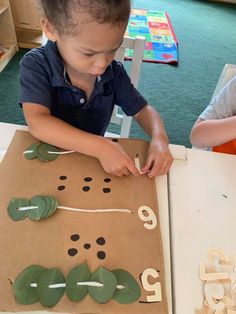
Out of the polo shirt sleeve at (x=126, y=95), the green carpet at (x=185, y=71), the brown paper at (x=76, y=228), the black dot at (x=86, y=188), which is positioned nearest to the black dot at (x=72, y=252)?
the brown paper at (x=76, y=228)

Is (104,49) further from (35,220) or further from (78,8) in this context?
(35,220)

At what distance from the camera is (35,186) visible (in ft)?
1.70

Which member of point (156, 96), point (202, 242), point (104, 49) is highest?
point (104, 49)

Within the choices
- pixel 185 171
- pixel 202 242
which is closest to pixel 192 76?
pixel 185 171

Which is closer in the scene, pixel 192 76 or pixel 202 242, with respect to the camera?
pixel 202 242

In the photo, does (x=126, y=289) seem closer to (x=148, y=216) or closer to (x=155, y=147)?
(x=148, y=216)

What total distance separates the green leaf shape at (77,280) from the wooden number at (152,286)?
0.08 m

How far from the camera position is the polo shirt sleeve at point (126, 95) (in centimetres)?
76

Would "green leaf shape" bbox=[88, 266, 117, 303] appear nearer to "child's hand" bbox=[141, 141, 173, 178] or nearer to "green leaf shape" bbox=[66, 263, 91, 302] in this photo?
"green leaf shape" bbox=[66, 263, 91, 302]

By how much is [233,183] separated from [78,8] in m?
0.43

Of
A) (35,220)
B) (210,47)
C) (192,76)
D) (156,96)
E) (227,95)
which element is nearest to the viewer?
(35,220)

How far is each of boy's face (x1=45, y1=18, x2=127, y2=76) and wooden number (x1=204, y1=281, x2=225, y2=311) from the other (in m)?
0.41

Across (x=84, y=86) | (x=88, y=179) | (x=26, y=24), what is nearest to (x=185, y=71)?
(x=26, y=24)

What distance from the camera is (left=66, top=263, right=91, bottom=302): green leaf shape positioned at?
0.39 meters
